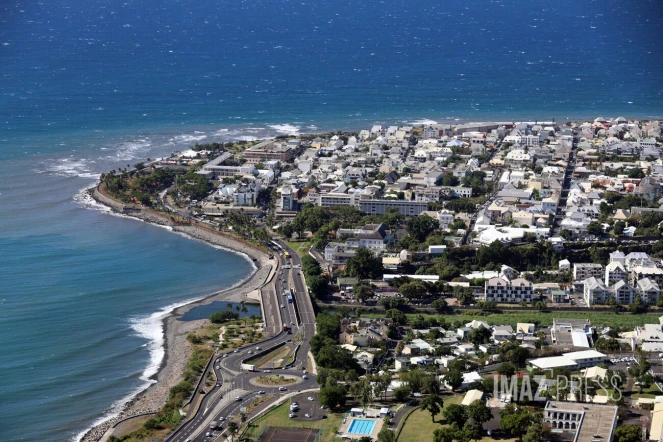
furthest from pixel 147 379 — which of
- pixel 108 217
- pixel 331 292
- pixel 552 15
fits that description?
pixel 552 15

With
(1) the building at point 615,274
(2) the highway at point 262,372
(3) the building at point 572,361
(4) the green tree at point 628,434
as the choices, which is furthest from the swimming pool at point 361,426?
(1) the building at point 615,274

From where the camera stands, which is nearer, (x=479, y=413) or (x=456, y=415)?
(x=479, y=413)

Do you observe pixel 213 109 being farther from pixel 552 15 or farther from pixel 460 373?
pixel 552 15

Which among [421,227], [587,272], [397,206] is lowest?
[587,272]

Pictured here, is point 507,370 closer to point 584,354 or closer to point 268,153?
point 584,354

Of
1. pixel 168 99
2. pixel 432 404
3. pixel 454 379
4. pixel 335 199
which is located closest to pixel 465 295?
pixel 454 379

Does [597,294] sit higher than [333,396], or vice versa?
[597,294]

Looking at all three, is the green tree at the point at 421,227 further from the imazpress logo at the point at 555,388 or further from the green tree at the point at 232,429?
the green tree at the point at 232,429

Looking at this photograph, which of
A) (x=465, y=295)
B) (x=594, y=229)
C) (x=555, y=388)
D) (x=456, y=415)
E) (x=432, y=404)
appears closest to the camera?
(x=456, y=415)
